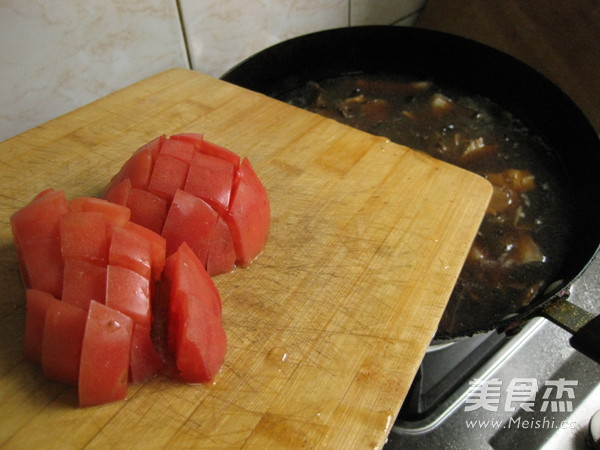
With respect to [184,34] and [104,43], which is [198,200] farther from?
[184,34]

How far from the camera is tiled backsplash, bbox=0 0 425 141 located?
122cm

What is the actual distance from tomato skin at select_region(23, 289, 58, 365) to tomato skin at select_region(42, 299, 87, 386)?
0.06 feet

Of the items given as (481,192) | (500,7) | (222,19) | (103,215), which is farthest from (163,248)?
(500,7)

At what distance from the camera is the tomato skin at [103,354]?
77 centimetres

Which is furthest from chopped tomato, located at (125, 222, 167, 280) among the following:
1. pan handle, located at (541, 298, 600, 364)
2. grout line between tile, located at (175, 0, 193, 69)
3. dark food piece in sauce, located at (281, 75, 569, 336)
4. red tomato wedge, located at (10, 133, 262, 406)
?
grout line between tile, located at (175, 0, 193, 69)

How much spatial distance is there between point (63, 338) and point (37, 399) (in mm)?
123

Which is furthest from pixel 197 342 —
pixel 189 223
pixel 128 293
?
pixel 189 223

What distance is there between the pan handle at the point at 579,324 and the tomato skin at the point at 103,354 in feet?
2.64

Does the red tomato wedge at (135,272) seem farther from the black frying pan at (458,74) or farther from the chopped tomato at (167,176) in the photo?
the black frying pan at (458,74)

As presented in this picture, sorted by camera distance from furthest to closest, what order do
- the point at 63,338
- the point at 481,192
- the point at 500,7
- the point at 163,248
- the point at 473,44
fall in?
the point at 500,7, the point at 473,44, the point at 481,192, the point at 163,248, the point at 63,338

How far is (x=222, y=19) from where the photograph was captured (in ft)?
5.45

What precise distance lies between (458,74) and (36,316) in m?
1.69

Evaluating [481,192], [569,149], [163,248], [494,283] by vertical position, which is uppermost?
[163,248]

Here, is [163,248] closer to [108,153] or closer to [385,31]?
[108,153]
